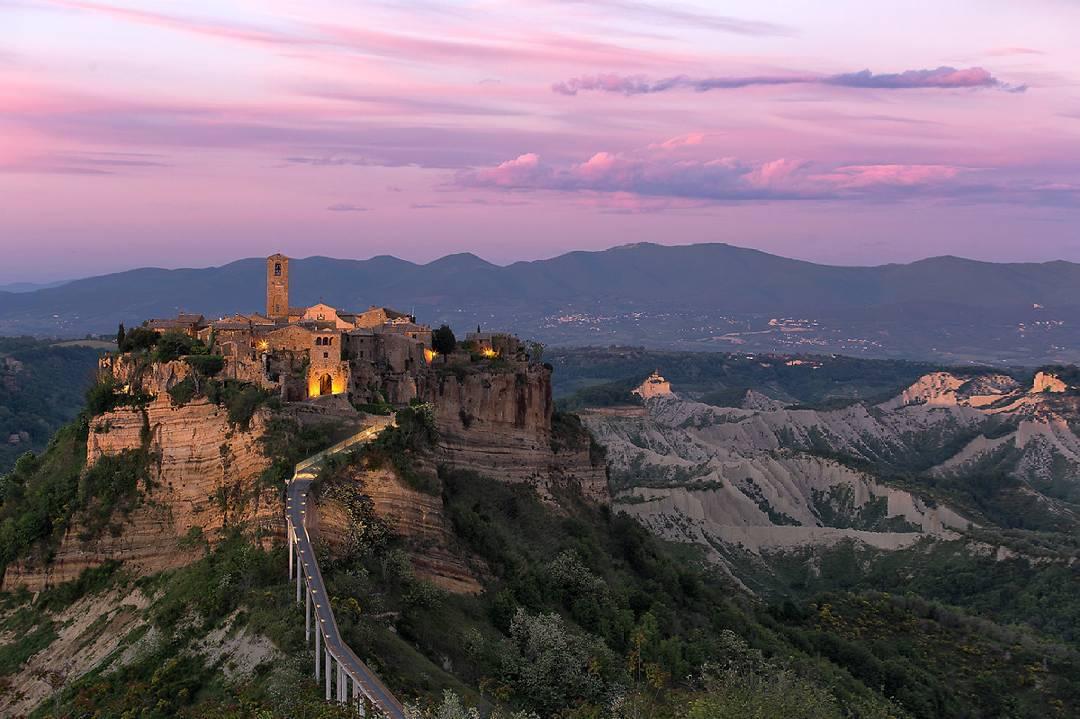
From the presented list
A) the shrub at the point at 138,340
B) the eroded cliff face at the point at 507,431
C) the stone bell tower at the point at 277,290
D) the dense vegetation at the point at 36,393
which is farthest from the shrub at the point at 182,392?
the dense vegetation at the point at 36,393

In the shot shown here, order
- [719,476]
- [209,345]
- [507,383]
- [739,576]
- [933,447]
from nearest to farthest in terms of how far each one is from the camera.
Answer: [209,345], [507,383], [739,576], [719,476], [933,447]

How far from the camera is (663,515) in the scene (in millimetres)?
102688

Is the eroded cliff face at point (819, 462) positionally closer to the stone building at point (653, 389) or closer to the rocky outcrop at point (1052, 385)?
the rocky outcrop at point (1052, 385)

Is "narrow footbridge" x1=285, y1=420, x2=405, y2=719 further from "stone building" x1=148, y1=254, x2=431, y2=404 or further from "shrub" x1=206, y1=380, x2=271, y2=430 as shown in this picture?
"stone building" x1=148, y1=254, x2=431, y2=404

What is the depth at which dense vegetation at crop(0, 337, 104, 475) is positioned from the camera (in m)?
135

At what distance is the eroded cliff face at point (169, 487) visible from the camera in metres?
44.4

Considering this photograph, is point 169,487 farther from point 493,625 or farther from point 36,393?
point 36,393

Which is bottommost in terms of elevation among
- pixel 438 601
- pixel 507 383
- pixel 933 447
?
pixel 933 447

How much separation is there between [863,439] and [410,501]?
13815 cm

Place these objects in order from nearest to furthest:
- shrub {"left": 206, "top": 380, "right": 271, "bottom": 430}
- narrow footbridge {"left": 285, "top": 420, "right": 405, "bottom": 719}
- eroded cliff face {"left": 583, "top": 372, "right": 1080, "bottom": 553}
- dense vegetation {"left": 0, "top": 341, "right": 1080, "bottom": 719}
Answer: narrow footbridge {"left": 285, "top": 420, "right": 405, "bottom": 719}, dense vegetation {"left": 0, "top": 341, "right": 1080, "bottom": 719}, shrub {"left": 206, "top": 380, "right": 271, "bottom": 430}, eroded cliff face {"left": 583, "top": 372, "right": 1080, "bottom": 553}

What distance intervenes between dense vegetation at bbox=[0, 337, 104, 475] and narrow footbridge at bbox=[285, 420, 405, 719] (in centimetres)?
7689

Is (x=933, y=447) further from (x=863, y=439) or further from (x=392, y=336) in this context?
(x=392, y=336)

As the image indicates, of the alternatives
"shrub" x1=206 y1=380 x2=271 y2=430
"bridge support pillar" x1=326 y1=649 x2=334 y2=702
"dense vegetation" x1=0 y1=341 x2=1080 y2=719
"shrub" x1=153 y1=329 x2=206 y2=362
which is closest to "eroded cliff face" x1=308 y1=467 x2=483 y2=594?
"dense vegetation" x1=0 y1=341 x2=1080 y2=719

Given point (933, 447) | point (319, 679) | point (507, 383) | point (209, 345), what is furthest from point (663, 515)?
point (933, 447)
